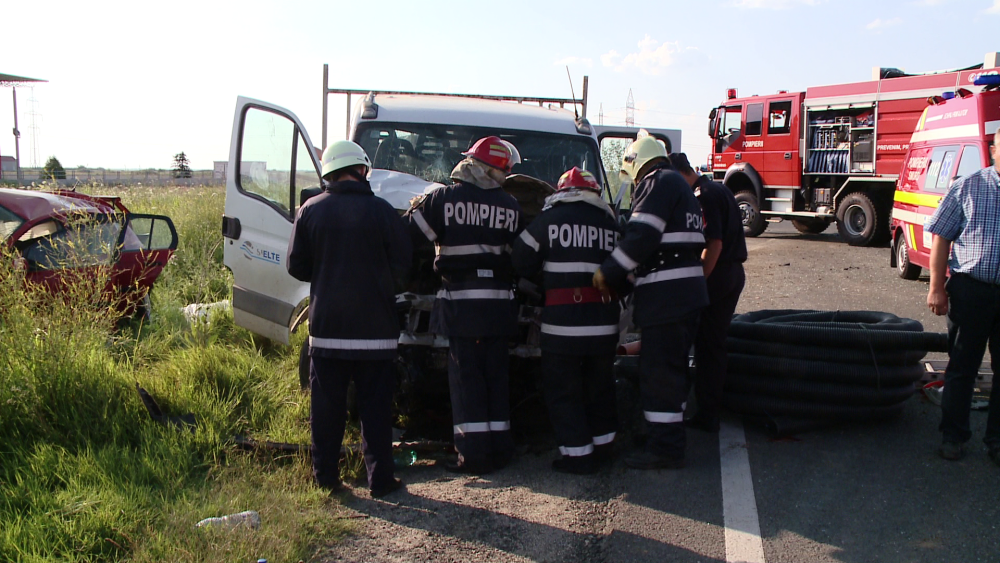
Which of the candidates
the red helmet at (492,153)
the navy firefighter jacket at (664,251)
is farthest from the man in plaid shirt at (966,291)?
the red helmet at (492,153)

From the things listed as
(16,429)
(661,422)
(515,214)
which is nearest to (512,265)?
(515,214)

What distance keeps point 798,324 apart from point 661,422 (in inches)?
54.0

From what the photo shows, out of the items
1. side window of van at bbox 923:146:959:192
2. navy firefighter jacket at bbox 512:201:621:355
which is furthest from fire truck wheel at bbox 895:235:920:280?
navy firefighter jacket at bbox 512:201:621:355

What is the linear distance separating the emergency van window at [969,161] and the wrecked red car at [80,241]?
28.9 ft

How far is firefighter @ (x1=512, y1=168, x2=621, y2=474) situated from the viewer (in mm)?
4211

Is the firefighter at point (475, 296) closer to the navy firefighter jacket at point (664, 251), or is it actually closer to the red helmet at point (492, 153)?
the red helmet at point (492, 153)

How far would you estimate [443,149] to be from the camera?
5734 mm

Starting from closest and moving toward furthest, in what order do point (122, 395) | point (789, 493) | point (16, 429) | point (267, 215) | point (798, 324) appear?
point (789, 493)
point (16, 429)
point (122, 395)
point (798, 324)
point (267, 215)

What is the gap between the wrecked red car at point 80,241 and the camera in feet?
16.3

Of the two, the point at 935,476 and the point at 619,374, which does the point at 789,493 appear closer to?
the point at 935,476

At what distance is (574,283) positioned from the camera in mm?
4227

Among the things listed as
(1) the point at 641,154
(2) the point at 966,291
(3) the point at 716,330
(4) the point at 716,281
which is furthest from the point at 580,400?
(2) the point at 966,291

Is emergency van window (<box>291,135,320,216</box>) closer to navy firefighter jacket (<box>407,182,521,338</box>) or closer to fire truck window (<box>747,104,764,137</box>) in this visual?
navy firefighter jacket (<box>407,182,521,338</box>)

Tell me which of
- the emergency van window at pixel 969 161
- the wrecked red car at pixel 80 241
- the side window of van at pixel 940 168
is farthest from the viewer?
the side window of van at pixel 940 168
